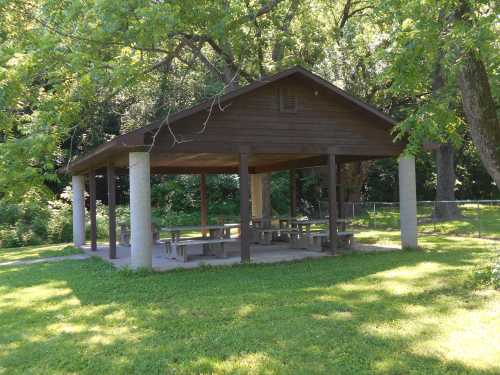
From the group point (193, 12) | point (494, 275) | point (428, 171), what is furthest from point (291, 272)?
point (428, 171)

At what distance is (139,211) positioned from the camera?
11.0 metres

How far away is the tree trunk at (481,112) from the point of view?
6.84 meters

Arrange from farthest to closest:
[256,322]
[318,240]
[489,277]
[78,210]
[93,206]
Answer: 1. [78,210]
2. [93,206]
3. [318,240]
4. [489,277]
5. [256,322]

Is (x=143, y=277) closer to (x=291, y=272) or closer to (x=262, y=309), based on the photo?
(x=291, y=272)

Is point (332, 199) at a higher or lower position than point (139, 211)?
higher

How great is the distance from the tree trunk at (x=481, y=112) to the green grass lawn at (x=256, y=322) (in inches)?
81.4

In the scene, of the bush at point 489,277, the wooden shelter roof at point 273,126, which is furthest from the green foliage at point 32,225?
the bush at point 489,277

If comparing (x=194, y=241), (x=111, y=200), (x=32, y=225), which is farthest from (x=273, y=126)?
(x=32, y=225)

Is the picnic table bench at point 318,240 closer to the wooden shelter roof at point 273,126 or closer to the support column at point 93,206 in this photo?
the wooden shelter roof at point 273,126

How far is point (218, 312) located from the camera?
7355 mm

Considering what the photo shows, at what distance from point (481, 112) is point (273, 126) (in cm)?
602

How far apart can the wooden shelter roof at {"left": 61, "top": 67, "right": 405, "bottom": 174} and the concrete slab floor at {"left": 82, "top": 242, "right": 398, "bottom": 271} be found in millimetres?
2571

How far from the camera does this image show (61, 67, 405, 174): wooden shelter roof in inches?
441

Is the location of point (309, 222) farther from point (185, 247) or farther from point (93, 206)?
point (93, 206)
